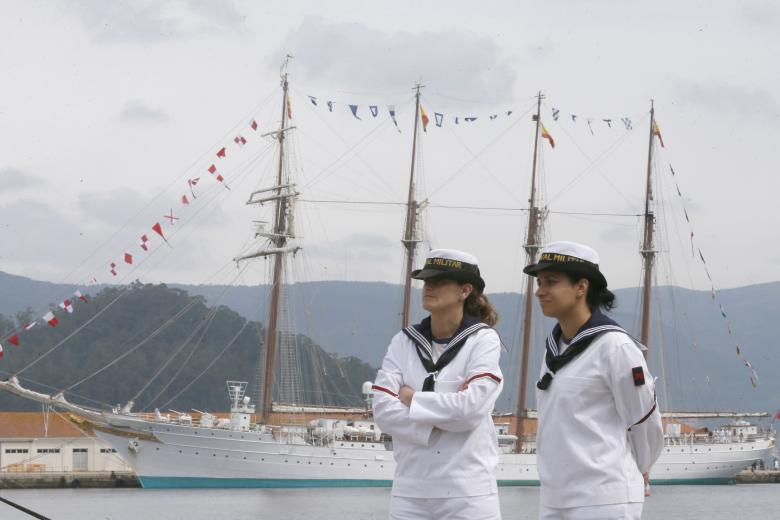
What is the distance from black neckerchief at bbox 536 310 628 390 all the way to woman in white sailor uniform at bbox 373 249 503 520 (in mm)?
350

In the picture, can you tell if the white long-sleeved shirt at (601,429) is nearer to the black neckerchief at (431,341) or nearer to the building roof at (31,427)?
the black neckerchief at (431,341)

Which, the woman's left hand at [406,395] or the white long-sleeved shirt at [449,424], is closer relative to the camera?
the white long-sleeved shirt at [449,424]

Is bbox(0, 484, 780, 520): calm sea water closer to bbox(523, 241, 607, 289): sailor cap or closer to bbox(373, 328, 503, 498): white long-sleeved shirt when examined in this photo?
bbox(373, 328, 503, 498): white long-sleeved shirt

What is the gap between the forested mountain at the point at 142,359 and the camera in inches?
4181

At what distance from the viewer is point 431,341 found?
20.2 ft

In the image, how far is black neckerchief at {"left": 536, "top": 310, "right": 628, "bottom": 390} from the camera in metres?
5.44

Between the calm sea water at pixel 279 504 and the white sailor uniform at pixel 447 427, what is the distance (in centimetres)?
3251

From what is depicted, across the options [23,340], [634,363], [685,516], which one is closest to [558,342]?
[634,363]

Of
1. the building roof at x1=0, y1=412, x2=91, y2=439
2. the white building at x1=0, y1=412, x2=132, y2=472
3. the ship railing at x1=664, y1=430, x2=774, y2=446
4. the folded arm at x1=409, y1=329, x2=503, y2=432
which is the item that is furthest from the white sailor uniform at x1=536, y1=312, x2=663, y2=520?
the ship railing at x1=664, y1=430, x2=774, y2=446

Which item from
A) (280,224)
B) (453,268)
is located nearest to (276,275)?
(280,224)

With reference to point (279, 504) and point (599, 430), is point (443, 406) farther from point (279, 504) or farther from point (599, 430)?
point (279, 504)

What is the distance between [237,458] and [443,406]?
5871 cm

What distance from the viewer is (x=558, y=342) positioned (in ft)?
18.7

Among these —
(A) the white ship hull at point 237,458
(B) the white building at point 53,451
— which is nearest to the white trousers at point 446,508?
(A) the white ship hull at point 237,458
